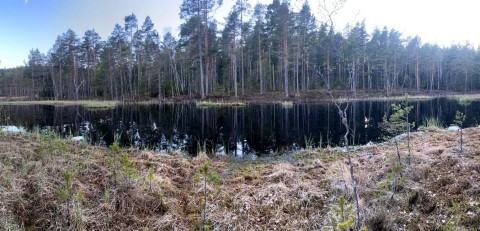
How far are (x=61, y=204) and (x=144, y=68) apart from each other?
184 feet

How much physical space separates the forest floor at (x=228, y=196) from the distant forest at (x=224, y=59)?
3349 centimetres

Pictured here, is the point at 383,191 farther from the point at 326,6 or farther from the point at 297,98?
the point at 297,98

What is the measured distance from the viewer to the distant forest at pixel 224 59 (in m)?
41.0

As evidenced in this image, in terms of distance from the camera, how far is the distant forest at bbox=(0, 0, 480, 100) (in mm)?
40994

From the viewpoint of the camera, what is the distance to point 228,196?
434 centimetres

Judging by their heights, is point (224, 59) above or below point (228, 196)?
above

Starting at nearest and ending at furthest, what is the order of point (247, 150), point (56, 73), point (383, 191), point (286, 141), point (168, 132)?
point (383, 191)
point (247, 150)
point (286, 141)
point (168, 132)
point (56, 73)

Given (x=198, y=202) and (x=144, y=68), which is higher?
(x=144, y=68)

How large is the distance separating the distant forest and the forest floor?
33.5 meters

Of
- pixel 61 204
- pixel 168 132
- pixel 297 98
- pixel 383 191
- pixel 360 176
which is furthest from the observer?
pixel 297 98

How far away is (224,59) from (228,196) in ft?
168

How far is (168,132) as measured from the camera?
13773 mm

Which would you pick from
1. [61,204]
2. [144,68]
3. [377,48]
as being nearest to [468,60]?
[377,48]

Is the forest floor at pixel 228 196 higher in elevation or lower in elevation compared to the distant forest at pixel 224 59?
lower
